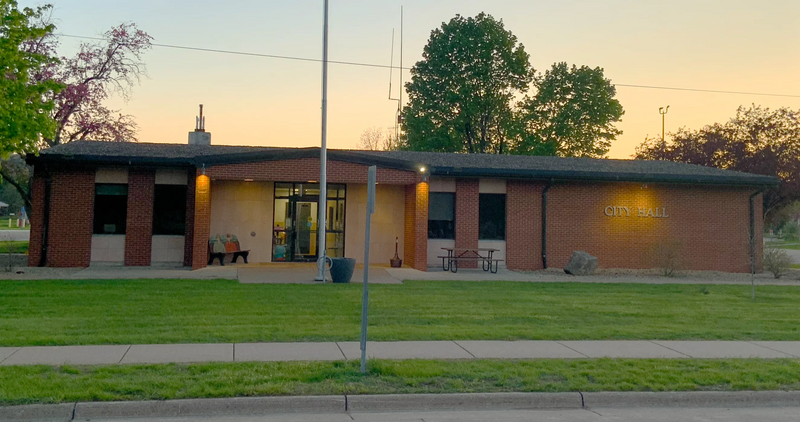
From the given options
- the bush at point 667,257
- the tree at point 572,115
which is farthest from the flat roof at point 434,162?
the tree at point 572,115

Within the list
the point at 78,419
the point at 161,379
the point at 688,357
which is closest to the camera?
the point at 78,419

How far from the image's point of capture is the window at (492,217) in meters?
22.3

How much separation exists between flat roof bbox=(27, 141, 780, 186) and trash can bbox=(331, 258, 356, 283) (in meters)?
4.42

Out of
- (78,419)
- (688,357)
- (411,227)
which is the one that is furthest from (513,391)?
(411,227)

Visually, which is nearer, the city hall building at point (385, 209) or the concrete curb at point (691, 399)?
the concrete curb at point (691, 399)

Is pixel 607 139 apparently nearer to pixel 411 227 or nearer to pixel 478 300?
pixel 411 227

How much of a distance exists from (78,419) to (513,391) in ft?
14.2

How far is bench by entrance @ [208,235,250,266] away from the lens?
2075 cm

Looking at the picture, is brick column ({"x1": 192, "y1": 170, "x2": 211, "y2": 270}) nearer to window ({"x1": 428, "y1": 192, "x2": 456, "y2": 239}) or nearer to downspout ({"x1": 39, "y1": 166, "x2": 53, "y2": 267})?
downspout ({"x1": 39, "y1": 166, "x2": 53, "y2": 267})

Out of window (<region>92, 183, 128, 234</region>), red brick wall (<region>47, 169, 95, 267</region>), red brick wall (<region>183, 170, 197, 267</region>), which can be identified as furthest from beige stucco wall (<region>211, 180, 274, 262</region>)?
red brick wall (<region>47, 169, 95, 267</region>)

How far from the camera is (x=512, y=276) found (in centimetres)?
1986

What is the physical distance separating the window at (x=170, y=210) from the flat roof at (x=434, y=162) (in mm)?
996

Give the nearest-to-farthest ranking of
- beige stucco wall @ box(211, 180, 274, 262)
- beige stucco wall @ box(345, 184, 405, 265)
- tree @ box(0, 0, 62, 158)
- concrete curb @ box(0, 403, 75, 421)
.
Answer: concrete curb @ box(0, 403, 75, 421), tree @ box(0, 0, 62, 158), beige stucco wall @ box(211, 180, 274, 262), beige stucco wall @ box(345, 184, 405, 265)

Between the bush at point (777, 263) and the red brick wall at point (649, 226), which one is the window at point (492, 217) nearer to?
the red brick wall at point (649, 226)
